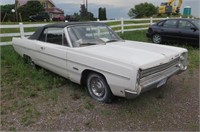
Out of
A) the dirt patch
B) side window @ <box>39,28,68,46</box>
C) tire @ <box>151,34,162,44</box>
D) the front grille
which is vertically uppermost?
side window @ <box>39,28,68,46</box>

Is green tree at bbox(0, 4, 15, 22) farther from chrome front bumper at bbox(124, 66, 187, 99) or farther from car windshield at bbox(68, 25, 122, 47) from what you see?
chrome front bumper at bbox(124, 66, 187, 99)

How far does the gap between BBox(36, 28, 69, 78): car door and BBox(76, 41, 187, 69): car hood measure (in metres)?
0.56

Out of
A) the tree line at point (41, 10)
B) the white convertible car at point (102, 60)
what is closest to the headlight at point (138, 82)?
the white convertible car at point (102, 60)

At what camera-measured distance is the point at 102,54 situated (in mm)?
3801

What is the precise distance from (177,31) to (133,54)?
6.77m

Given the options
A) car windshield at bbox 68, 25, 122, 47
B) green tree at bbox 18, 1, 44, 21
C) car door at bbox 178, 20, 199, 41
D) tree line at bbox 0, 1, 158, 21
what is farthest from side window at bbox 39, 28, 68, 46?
green tree at bbox 18, 1, 44, 21

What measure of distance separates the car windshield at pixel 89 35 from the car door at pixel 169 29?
18.9 feet

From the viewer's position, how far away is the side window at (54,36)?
4.57 metres

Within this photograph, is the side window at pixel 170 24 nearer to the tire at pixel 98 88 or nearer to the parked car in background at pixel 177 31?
the parked car in background at pixel 177 31

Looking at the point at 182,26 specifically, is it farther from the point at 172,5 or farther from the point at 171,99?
the point at 172,5

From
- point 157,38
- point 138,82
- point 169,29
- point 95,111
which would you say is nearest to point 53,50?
point 95,111

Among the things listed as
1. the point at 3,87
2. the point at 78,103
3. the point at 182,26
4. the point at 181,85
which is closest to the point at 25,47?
the point at 3,87

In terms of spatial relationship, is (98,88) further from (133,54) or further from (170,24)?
(170,24)

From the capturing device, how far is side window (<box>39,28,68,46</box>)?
4.57 metres
